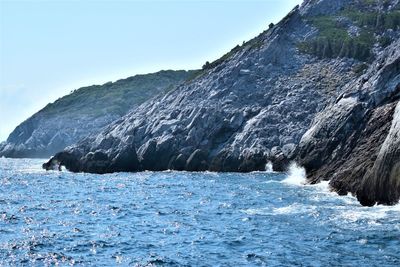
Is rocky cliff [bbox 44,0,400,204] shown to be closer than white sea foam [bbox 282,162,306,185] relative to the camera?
No

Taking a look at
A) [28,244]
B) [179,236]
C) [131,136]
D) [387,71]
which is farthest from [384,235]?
[131,136]

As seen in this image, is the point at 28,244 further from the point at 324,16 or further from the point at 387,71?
the point at 324,16

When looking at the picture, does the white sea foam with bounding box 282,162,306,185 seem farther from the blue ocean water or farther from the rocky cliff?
the blue ocean water

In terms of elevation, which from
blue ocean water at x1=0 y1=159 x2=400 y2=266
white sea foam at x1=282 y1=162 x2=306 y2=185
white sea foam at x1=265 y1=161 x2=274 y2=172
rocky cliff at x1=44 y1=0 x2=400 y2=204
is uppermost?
rocky cliff at x1=44 y1=0 x2=400 y2=204

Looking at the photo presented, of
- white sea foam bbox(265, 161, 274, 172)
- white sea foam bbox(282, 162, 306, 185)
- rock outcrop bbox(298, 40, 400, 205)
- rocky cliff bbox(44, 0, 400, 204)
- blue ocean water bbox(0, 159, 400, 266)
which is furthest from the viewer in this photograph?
white sea foam bbox(265, 161, 274, 172)

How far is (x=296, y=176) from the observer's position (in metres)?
77.9

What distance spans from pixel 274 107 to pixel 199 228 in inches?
2463

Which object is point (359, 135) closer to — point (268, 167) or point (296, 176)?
point (296, 176)

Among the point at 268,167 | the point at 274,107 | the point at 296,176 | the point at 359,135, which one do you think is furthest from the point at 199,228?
the point at 274,107

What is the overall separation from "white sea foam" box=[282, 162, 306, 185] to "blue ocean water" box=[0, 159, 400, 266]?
2.80m

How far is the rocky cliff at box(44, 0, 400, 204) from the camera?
74.8m

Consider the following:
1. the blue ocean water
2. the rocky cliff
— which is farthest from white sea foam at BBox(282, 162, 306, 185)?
the blue ocean water

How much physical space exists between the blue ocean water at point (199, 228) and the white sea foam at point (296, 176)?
2796mm

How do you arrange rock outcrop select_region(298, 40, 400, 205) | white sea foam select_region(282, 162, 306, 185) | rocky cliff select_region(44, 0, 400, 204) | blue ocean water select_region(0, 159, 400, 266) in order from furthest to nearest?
rocky cliff select_region(44, 0, 400, 204) → white sea foam select_region(282, 162, 306, 185) → rock outcrop select_region(298, 40, 400, 205) → blue ocean water select_region(0, 159, 400, 266)
